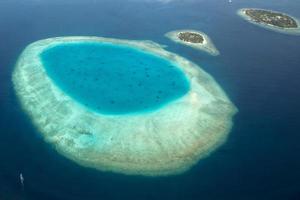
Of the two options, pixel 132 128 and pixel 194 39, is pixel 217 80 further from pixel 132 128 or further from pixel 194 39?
pixel 132 128

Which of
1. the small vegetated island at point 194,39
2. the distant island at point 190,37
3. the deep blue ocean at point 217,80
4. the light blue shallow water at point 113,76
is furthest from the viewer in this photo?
the distant island at point 190,37

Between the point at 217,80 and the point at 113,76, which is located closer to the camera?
the point at 113,76

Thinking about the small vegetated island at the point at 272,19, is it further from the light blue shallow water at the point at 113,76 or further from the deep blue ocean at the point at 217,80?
the light blue shallow water at the point at 113,76

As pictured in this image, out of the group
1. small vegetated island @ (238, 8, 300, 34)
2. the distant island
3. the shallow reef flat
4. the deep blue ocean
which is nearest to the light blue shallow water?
the shallow reef flat

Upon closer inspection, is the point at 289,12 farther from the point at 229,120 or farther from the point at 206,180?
the point at 206,180

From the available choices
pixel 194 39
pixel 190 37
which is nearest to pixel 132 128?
pixel 194 39

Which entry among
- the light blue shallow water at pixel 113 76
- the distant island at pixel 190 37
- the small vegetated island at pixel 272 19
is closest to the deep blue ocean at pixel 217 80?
the small vegetated island at pixel 272 19
